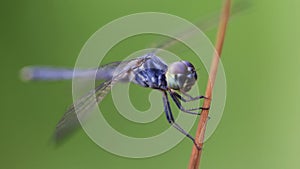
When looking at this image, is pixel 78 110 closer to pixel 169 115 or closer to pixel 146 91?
pixel 169 115

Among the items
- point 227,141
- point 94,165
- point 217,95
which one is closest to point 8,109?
point 94,165

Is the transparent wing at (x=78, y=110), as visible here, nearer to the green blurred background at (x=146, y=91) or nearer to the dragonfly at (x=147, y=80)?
the dragonfly at (x=147, y=80)

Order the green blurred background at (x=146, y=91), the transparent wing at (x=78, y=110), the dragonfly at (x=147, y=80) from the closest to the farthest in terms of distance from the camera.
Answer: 1. the transparent wing at (x=78, y=110)
2. the dragonfly at (x=147, y=80)
3. the green blurred background at (x=146, y=91)

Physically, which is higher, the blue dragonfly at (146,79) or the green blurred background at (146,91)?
the green blurred background at (146,91)

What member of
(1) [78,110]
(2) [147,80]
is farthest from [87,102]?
(2) [147,80]

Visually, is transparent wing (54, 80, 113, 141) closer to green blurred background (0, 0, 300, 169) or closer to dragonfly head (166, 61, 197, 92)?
dragonfly head (166, 61, 197, 92)

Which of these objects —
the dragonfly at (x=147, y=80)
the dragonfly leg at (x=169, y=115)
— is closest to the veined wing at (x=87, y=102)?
the dragonfly at (x=147, y=80)

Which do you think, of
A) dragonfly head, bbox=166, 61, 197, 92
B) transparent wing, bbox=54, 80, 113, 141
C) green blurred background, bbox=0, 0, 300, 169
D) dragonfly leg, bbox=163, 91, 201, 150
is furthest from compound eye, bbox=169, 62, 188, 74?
green blurred background, bbox=0, 0, 300, 169
